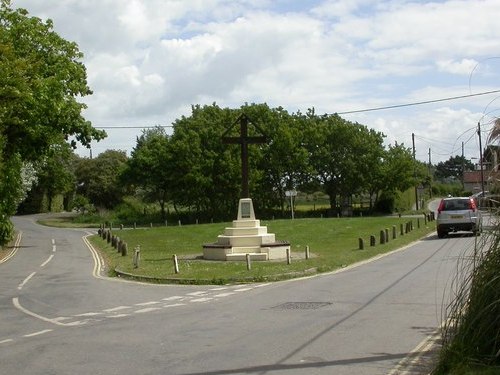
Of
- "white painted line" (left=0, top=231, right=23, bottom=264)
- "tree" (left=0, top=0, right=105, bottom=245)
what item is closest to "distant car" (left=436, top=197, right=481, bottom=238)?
"tree" (left=0, top=0, right=105, bottom=245)

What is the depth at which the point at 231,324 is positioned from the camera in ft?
38.0

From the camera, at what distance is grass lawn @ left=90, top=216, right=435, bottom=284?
822 inches

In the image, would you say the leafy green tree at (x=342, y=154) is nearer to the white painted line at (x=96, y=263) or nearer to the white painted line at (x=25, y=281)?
the white painted line at (x=96, y=263)

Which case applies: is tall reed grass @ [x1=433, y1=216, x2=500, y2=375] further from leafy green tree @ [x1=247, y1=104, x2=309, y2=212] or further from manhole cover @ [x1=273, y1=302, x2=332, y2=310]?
leafy green tree @ [x1=247, y1=104, x2=309, y2=212]

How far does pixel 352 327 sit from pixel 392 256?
15.0 m

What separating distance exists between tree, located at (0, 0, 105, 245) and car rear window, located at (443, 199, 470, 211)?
17.5 meters

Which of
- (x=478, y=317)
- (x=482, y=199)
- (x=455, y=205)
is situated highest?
(x=482, y=199)

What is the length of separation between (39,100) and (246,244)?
1151 cm

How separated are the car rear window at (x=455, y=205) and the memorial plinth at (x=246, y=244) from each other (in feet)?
28.1

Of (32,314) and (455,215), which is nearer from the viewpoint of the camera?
(32,314)

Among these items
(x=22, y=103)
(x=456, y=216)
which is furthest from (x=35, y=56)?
(x=456, y=216)

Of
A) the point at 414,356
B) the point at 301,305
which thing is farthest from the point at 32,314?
the point at 414,356

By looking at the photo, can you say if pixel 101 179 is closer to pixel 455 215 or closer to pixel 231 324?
pixel 455 215

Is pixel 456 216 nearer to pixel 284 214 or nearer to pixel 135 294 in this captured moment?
pixel 135 294
